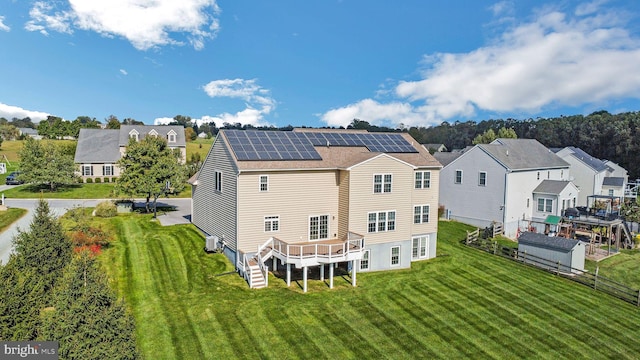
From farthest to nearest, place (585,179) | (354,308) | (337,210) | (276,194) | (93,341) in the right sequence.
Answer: (585,179) → (337,210) → (276,194) → (354,308) → (93,341)

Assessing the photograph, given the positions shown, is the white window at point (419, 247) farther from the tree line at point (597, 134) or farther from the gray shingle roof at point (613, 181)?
the tree line at point (597, 134)

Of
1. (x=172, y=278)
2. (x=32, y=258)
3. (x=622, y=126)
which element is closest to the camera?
(x=32, y=258)

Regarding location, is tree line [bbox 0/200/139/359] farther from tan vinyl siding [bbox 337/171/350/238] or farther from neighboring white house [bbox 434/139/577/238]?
neighboring white house [bbox 434/139/577/238]

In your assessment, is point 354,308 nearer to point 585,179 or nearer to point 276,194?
point 276,194

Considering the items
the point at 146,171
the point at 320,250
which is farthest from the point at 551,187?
the point at 146,171

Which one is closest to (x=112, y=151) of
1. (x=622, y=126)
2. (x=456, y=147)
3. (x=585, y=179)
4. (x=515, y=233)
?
(x=515, y=233)

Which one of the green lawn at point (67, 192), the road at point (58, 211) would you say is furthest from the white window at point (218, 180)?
the green lawn at point (67, 192)

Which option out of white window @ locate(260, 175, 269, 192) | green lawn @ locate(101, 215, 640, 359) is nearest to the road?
green lawn @ locate(101, 215, 640, 359)
